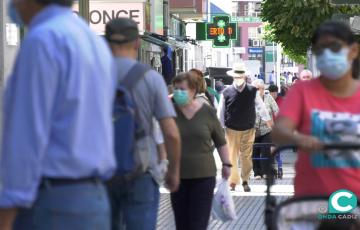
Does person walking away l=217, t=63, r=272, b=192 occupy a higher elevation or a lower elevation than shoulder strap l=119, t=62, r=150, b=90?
lower

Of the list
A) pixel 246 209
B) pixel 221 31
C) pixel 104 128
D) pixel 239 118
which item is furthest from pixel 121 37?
pixel 221 31

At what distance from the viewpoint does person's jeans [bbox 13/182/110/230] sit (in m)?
3.92

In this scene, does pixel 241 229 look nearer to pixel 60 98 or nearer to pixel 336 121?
pixel 336 121

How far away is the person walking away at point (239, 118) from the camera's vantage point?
15.8 metres

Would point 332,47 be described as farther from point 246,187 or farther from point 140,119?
point 246,187

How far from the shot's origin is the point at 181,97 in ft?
27.7

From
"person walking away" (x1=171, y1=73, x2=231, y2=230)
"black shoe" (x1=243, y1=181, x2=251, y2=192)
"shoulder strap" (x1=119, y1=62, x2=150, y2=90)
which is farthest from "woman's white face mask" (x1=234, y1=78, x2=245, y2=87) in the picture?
"shoulder strap" (x1=119, y1=62, x2=150, y2=90)

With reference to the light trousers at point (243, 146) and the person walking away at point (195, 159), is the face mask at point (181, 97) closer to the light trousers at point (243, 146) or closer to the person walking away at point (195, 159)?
the person walking away at point (195, 159)

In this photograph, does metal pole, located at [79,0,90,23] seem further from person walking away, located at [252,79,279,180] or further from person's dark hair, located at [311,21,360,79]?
person's dark hair, located at [311,21,360,79]

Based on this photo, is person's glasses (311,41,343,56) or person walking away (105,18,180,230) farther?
person walking away (105,18,180,230)

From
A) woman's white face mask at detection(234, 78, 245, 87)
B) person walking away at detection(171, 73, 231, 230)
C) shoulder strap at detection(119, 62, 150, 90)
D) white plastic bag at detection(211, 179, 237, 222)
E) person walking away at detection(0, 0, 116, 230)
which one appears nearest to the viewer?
person walking away at detection(0, 0, 116, 230)

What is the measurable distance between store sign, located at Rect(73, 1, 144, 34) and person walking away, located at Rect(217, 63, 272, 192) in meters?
5.45

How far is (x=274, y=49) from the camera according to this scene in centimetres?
7838

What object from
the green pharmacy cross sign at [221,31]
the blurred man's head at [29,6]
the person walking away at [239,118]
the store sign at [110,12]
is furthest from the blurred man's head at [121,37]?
the green pharmacy cross sign at [221,31]
